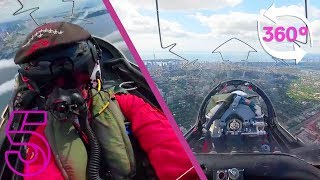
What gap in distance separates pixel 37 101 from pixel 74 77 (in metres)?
0.17

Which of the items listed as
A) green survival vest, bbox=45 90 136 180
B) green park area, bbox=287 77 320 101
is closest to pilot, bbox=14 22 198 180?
green survival vest, bbox=45 90 136 180

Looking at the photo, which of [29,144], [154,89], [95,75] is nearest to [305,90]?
[154,89]

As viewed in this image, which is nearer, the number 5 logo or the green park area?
the number 5 logo

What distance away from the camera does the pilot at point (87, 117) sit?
1.21 m

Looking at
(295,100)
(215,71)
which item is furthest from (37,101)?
(295,100)

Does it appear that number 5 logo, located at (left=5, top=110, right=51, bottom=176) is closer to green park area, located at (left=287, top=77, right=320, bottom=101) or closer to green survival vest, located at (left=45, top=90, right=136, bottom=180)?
green survival vest, located at (left=45, top=90, right=136, bottom=180)

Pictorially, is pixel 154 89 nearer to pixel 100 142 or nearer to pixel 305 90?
pixel 100 142

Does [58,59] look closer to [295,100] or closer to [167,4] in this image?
[167,4]

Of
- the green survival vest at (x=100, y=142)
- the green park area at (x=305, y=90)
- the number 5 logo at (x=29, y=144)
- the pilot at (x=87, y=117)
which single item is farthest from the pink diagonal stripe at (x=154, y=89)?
the green park area at (x=305, y=90)

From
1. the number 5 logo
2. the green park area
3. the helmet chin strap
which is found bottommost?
the number 5 logo

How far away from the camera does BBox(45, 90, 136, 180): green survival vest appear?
1252 mm

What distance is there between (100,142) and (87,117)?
0.26 feet

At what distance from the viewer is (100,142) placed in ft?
4.21

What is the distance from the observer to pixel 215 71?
1.53m
